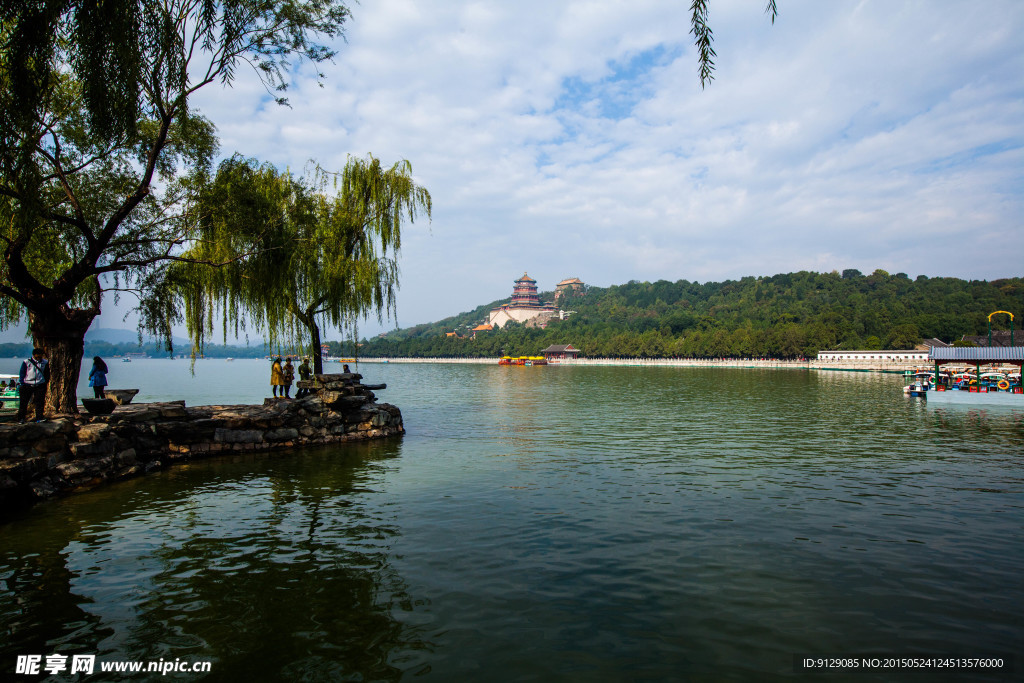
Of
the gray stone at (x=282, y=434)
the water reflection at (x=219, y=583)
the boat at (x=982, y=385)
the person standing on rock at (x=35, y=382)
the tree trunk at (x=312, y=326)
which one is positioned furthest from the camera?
the boat at (x=982, y=385)

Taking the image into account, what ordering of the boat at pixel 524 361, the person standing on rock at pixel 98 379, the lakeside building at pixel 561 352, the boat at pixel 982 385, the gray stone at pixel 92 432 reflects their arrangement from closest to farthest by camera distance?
the gray stone at pixel 92 432 < the person standing on rock at pixel 98 379 < the boat at pixel 982 385 < the boat at pixel 524 361 < the lakeside building at pixel 561 352

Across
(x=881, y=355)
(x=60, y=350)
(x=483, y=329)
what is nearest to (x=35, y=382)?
(x=60, y=350)

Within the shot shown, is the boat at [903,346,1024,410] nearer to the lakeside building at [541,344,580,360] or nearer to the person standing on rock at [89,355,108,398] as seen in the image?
the person standing on rock at [89,355,108,398]

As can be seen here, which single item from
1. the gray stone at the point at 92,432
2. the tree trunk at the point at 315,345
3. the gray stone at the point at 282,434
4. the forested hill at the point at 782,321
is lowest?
the gray stone at the point at 282,434

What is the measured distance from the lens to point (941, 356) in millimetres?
30203

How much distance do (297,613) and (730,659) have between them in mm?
4210

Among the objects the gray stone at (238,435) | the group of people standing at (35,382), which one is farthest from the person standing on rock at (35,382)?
the gray stone at (238,435)

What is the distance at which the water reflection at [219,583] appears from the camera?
4.97 m

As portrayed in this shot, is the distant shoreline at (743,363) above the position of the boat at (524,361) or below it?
below

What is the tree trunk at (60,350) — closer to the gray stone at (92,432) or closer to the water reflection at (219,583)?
the gray stone at (92,432)

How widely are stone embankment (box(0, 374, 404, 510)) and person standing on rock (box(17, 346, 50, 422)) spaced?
846 millimetres

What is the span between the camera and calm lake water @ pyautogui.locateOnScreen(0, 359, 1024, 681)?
4984 millimetres

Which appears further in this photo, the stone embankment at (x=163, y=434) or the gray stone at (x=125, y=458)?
the gray stone at (x=125, y=458)

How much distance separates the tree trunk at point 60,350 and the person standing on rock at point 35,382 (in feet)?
0.39
